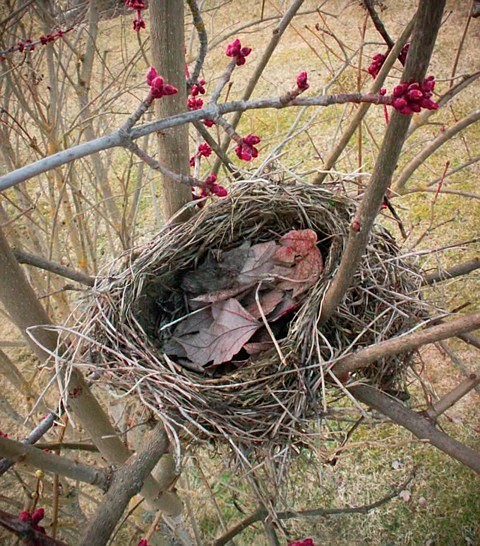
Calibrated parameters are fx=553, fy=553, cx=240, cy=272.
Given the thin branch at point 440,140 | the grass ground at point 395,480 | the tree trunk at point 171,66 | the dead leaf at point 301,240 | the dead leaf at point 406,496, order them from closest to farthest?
1. the tree trunk at point 171,66
2. the dead leaf at point 301,240
3. the thin branch at point 440,140
4. the grass ground at point 395,480
5. the dead leaf at point 406,496

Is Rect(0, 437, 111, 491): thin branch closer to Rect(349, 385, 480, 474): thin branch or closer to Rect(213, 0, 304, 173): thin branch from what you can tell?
Rect(349, 385, 480, 474): thin branch

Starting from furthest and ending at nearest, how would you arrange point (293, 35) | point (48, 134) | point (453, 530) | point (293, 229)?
point (293, 35) → point (453, 530) → point (48, 134) → point (293, 229)

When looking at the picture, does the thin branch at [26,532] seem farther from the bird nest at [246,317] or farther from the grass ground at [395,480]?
the grass ground at [395,480]

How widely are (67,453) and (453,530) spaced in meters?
1.56

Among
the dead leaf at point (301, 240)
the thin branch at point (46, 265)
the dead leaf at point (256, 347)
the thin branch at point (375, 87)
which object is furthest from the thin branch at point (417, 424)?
the thin branch at point (46, 265)

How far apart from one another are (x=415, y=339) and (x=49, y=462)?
68cm

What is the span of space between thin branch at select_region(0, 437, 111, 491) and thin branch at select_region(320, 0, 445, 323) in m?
0.55

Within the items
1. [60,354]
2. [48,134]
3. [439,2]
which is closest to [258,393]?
[60,354]

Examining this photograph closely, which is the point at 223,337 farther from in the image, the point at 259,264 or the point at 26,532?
the point at 26,532

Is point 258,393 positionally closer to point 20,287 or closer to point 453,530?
point 20,287

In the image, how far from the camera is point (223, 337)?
1.38 m

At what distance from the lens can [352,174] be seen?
134 cm

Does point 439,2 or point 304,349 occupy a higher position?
point 439,2

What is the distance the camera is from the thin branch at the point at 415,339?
76cm
